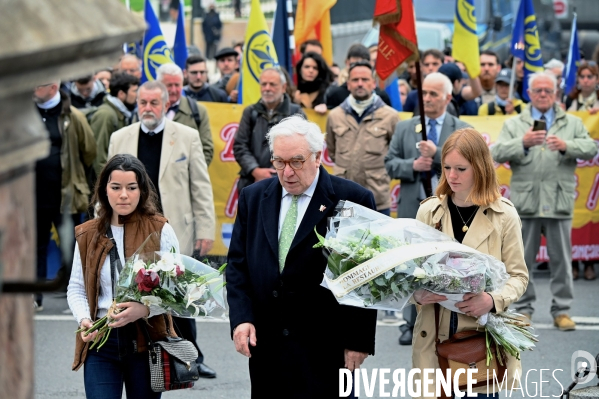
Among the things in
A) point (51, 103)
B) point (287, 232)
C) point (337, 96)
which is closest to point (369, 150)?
point (337, 96)

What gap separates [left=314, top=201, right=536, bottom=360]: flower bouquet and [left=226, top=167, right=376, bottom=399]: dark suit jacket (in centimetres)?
19

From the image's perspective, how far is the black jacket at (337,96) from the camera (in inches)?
460

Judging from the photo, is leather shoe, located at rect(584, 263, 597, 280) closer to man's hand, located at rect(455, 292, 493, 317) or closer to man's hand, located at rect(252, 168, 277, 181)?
man's hand, located at rect(252, 168, 277, 181)

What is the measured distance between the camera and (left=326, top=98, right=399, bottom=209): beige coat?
9.53m

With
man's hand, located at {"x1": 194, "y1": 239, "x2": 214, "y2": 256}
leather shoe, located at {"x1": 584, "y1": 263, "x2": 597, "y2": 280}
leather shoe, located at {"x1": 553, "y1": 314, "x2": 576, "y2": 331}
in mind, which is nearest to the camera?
man's hand, located at {"x1": 194, "y1": 239, "x2": 214, "y2": 256}

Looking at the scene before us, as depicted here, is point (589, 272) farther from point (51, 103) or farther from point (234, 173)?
point (51, 103)

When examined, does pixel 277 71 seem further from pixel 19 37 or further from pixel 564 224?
pixel 19 37

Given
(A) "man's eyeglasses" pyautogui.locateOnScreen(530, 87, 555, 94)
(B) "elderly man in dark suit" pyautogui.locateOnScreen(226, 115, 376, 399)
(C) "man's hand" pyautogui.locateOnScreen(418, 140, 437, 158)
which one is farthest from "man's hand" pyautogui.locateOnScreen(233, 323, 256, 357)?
(A) "man's eyeglasses" pyautogui.locateOnScreen(530, 87, 555, 94)

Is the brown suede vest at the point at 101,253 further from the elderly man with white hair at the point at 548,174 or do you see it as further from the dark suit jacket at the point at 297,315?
the elderly man with white hair at the point at 548,174

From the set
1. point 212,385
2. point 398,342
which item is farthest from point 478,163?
point 398,342

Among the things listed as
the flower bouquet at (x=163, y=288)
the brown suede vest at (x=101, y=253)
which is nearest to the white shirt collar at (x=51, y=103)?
the brown suede vest at (x=101, y=253)

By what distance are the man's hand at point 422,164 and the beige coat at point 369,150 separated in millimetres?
975

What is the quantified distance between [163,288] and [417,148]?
159 inches

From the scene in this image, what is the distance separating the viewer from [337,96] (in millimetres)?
11695
